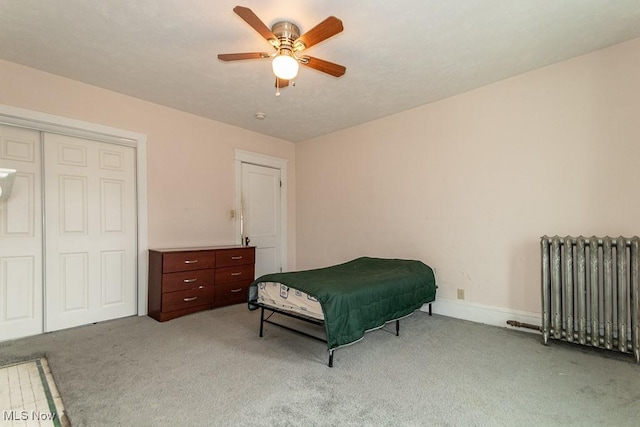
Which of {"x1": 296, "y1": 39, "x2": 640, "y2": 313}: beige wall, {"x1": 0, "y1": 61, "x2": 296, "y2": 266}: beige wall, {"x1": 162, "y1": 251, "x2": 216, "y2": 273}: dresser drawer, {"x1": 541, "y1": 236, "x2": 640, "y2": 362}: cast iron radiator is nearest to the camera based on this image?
{"x1": 541, "y1": 236, "x2": 640, "y2": 362}: cast iron radiator

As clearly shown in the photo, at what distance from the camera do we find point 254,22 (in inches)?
72.8

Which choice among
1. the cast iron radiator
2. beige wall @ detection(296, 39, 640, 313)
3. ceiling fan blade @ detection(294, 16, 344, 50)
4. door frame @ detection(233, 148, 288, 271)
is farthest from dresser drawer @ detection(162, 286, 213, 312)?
the cast iron radiator

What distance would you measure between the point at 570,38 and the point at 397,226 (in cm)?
246

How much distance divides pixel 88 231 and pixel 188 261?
1.06 meters

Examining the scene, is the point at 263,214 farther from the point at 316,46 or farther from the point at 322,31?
the point at 322,31

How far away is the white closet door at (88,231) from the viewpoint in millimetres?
3109

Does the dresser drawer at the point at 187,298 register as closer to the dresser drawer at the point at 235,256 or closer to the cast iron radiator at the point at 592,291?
the dresser drawer at the point at 235,256

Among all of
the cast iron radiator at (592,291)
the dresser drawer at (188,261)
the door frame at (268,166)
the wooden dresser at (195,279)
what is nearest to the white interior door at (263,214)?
the door frame at (268,166)

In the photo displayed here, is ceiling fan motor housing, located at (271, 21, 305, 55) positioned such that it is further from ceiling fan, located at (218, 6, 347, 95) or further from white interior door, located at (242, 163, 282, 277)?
white interior door, located at (242, 163, 282, 277)

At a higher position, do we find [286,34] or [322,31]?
[286,34]

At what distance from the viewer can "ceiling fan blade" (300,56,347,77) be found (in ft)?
7.50

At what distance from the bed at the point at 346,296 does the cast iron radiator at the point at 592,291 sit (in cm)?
107

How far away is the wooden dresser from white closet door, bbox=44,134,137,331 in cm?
34

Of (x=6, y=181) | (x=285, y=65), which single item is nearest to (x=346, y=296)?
(x=285, y=65)
